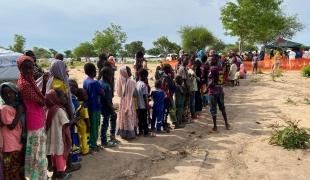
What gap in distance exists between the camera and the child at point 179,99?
10133 millimetres

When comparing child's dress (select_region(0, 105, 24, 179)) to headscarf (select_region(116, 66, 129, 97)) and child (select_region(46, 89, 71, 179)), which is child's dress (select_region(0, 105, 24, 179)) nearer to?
child (select_region(46, 89, 71, 179))

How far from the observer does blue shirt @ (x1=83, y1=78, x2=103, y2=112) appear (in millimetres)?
7566

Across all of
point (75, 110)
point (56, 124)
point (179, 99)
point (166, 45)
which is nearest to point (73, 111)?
point (75, 110)

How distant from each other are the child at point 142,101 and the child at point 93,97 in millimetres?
1296

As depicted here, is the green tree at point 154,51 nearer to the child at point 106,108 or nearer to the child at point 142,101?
the child at point 142,101

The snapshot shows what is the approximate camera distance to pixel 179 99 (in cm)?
1025

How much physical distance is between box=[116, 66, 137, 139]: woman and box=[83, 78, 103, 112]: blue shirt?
100cm

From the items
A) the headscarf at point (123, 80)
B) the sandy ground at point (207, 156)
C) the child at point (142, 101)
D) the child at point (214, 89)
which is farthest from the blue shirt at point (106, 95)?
the child at point (214, 89)

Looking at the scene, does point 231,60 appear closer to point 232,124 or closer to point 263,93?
point 263,93

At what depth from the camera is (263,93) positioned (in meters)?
15.2

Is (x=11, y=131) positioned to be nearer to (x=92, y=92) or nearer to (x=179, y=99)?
(x=92, y=92)

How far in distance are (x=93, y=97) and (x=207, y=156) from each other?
7.77 feet

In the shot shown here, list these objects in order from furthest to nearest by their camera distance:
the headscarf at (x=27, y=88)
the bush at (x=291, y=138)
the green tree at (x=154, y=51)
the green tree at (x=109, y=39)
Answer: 1. the green tree at (x=154, y=51)
2. the green tree at (x=109, y=39)
3. the bush at (x=291, y=138)
4. the headscarf at (x=27, y=88)

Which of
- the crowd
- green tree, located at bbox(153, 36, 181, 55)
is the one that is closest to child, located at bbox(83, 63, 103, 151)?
the crowd
